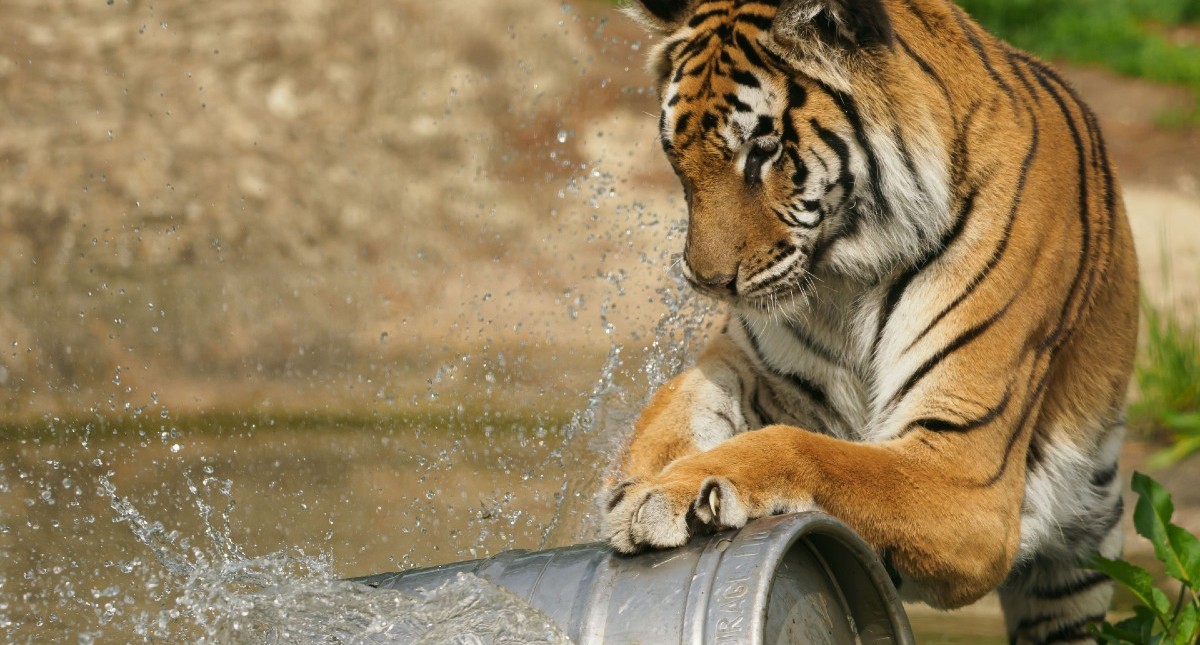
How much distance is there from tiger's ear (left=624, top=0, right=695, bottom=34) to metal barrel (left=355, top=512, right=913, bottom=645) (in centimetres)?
101

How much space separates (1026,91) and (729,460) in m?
1.06

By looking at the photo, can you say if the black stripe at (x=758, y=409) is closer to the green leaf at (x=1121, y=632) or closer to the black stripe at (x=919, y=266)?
the black stripe at (x=919, y=266)

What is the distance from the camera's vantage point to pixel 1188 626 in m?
2.42

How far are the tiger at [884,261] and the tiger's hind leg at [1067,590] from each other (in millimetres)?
350

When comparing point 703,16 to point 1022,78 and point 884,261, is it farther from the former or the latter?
point 1022,78

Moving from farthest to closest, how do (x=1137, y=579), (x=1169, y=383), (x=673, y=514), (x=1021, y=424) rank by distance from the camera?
(x=1169, y=383), (x=1137, y=579), (x=1021, y=424), (x=673, y=514)

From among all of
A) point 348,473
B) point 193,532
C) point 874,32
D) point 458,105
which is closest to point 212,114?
point 458,105

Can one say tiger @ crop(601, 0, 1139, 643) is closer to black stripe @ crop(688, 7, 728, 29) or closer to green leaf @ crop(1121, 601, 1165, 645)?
black stripe @ crop(688, 7, 728, 29)

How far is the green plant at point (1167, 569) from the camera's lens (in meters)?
2.46

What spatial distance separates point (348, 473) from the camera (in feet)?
14.7

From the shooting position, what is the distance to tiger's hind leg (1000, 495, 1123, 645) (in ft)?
9.42

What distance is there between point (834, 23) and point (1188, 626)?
129 centimetres

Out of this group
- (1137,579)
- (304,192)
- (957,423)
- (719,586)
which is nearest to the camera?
(719,586)

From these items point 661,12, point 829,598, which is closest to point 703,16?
point 661,12
